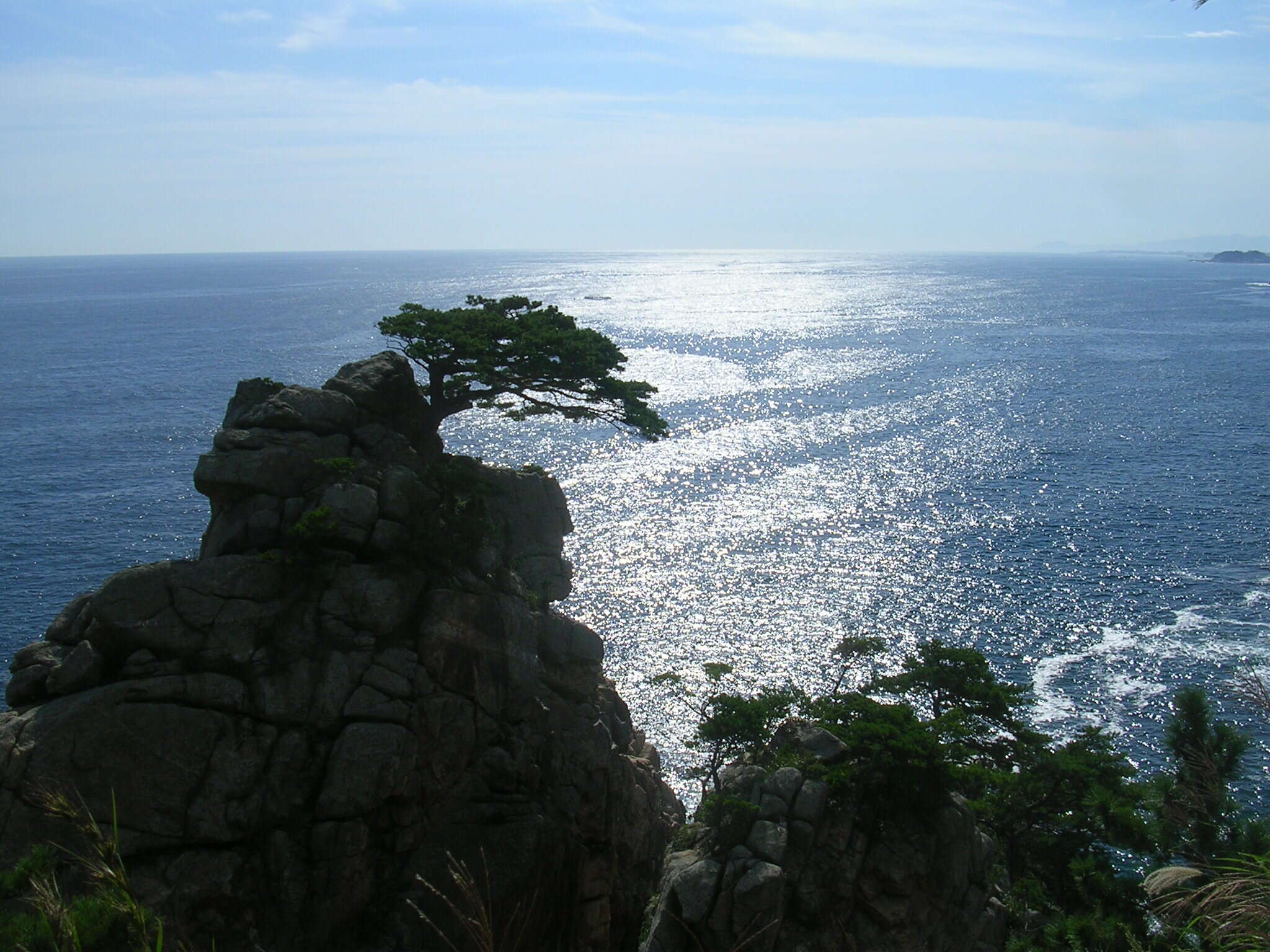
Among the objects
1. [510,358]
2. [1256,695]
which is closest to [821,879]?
[1256,695]

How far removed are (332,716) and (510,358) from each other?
53.4 ft

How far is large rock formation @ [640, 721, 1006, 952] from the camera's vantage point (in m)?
27.3

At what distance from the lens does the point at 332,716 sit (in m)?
28.1

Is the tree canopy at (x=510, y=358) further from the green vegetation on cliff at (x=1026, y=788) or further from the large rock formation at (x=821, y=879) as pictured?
the large rock formation at (x=821, y=879)

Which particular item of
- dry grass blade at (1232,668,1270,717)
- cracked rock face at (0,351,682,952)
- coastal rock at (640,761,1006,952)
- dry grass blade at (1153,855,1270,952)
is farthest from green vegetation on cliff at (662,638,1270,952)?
dry grass blade at (1153,855,1270,952)

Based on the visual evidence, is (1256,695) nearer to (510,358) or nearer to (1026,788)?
(1026,788)

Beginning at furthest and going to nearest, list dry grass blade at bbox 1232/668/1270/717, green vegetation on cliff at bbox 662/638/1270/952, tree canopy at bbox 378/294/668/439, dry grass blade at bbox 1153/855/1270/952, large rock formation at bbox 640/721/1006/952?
tree canopy at bbox 378/294/668/439 < green vegetation on cliff at bbox 662/638/1270/952 < large rock formation at bbox 640/721/1006/952 < dry grass blade at bbox 1232/668/1270/717 < dry grass blade at bbox 1153/855/1270/952

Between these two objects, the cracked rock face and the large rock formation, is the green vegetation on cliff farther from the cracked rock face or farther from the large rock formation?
the cracked rock face

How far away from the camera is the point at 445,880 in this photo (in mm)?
28766

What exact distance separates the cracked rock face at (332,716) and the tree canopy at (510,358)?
8.27 ft

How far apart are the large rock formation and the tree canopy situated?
17448 millimetres

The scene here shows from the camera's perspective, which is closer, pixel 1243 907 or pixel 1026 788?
pixel 1243 907

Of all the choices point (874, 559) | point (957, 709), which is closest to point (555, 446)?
point (874, 559)

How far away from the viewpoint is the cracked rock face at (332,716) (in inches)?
1008
